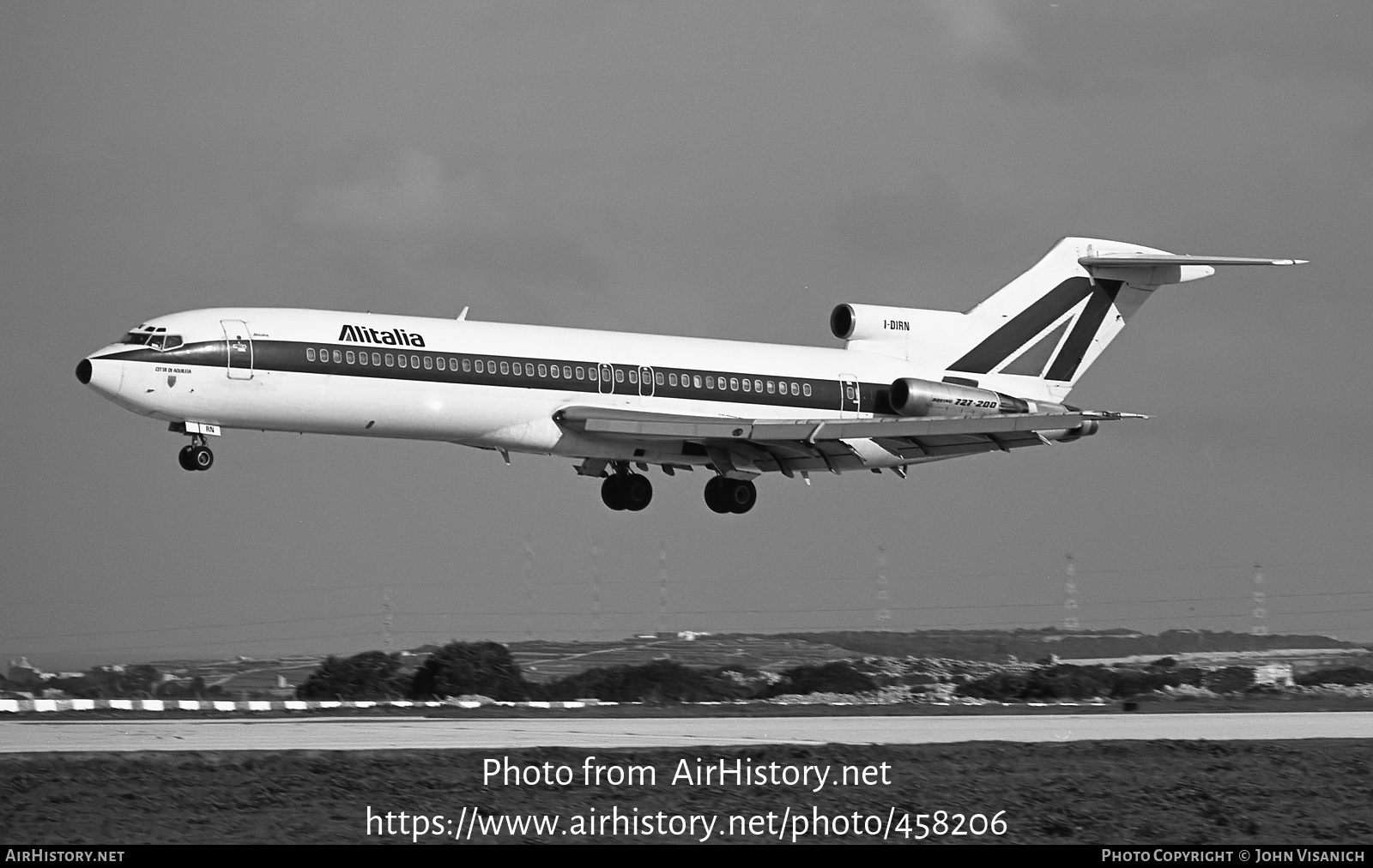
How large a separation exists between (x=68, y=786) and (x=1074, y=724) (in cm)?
1342

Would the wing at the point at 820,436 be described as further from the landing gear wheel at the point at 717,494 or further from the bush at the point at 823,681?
the bush at the point at 823,681

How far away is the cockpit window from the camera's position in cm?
3189

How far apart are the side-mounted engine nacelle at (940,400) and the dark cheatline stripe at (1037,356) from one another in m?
2.66

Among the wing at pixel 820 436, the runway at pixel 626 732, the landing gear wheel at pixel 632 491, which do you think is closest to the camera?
the runway at pixel 626 732

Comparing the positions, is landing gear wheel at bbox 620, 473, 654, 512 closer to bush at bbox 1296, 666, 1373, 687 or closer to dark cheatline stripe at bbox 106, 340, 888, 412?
dark cheatline stripe at bbox 106, 340, 888, 412

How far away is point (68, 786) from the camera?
17.5 metres

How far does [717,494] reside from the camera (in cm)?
4000

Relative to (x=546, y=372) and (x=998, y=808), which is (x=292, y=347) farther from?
(x=998, y=808)

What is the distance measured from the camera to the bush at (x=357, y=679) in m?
29.9

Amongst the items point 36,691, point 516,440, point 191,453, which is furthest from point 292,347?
point 36,691

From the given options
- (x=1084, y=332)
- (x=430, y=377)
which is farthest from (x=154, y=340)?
(x=1084, y=332)

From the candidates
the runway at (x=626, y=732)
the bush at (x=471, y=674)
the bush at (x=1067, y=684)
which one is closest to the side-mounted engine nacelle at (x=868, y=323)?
the bush at (x=1067, y=684)

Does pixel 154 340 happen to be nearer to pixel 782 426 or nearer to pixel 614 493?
pixel 614 493
